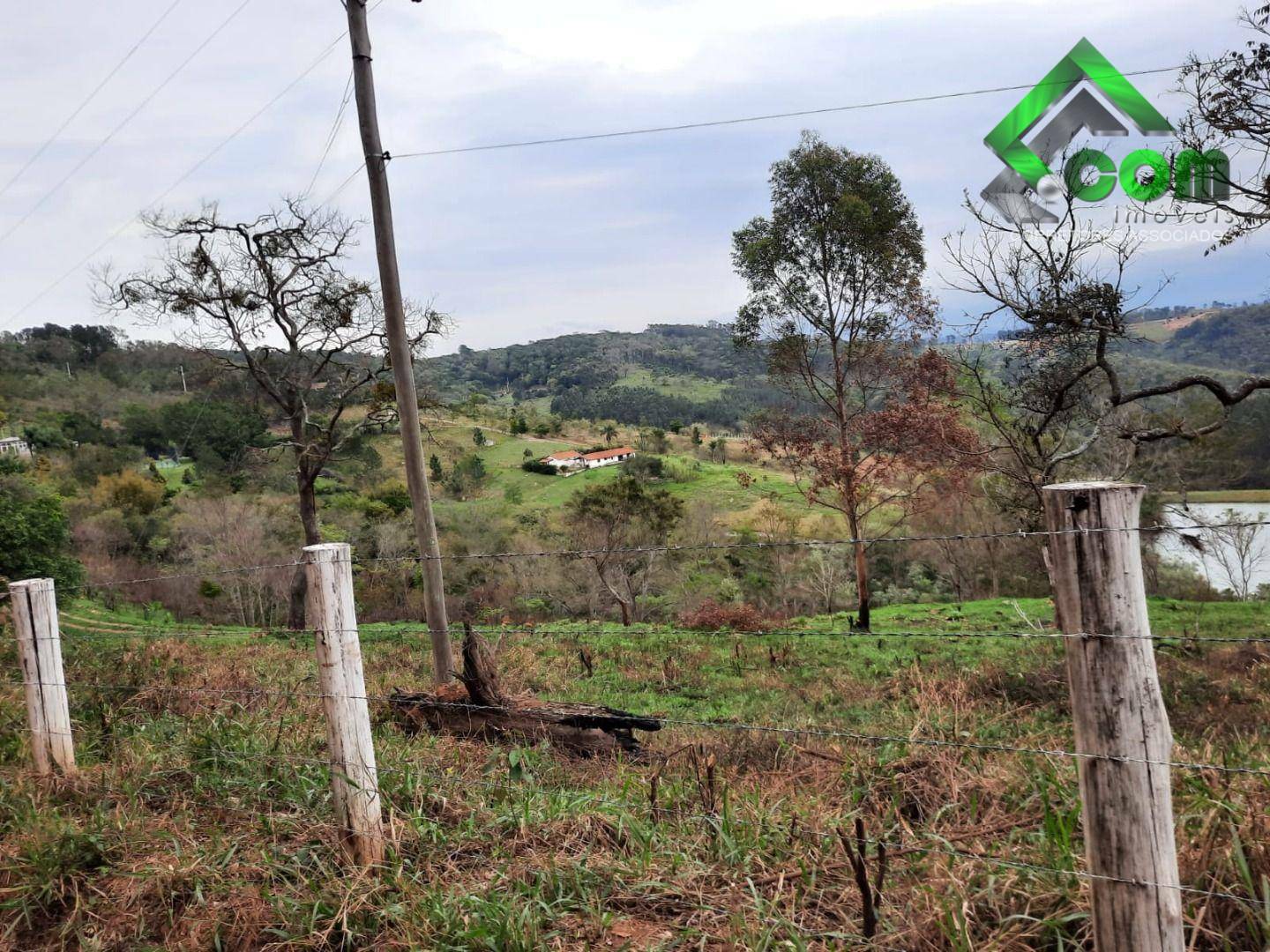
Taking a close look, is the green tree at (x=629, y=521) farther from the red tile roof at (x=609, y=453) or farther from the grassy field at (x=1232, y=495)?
the red tile roof at (x=609, y=453)

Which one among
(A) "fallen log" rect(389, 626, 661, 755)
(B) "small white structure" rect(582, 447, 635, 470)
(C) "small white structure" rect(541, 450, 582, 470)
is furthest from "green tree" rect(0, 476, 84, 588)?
(B) "small white structure" rect(582, 447, 635, 470)

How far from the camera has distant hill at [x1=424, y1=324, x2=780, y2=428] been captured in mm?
75163

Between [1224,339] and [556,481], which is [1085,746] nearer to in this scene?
[556,481]

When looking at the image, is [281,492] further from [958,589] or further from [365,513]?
[958,589]

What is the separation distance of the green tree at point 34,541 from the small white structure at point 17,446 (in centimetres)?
2111

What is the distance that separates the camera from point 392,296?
1023 centimetres

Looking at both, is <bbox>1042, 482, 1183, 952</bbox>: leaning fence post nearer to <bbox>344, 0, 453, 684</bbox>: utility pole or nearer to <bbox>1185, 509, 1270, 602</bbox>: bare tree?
<bbox>344, 0, 453, 684</bbox>: utility pole

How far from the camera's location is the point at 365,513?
34.8m

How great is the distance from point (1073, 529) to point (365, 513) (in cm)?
Answer: 3494

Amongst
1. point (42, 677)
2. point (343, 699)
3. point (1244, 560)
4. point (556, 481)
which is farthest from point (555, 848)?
point (556, 481)

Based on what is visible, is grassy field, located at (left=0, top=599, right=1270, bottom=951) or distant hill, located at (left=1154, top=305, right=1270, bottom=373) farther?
distant hill, located at (left=1154, top=305, right=1270, bottom=373)

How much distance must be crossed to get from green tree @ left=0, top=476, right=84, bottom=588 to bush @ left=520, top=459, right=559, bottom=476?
97.8 feet

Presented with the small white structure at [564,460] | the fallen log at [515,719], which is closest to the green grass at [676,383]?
the small white structure at [564,460]

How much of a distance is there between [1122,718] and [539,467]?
48.1 meters
